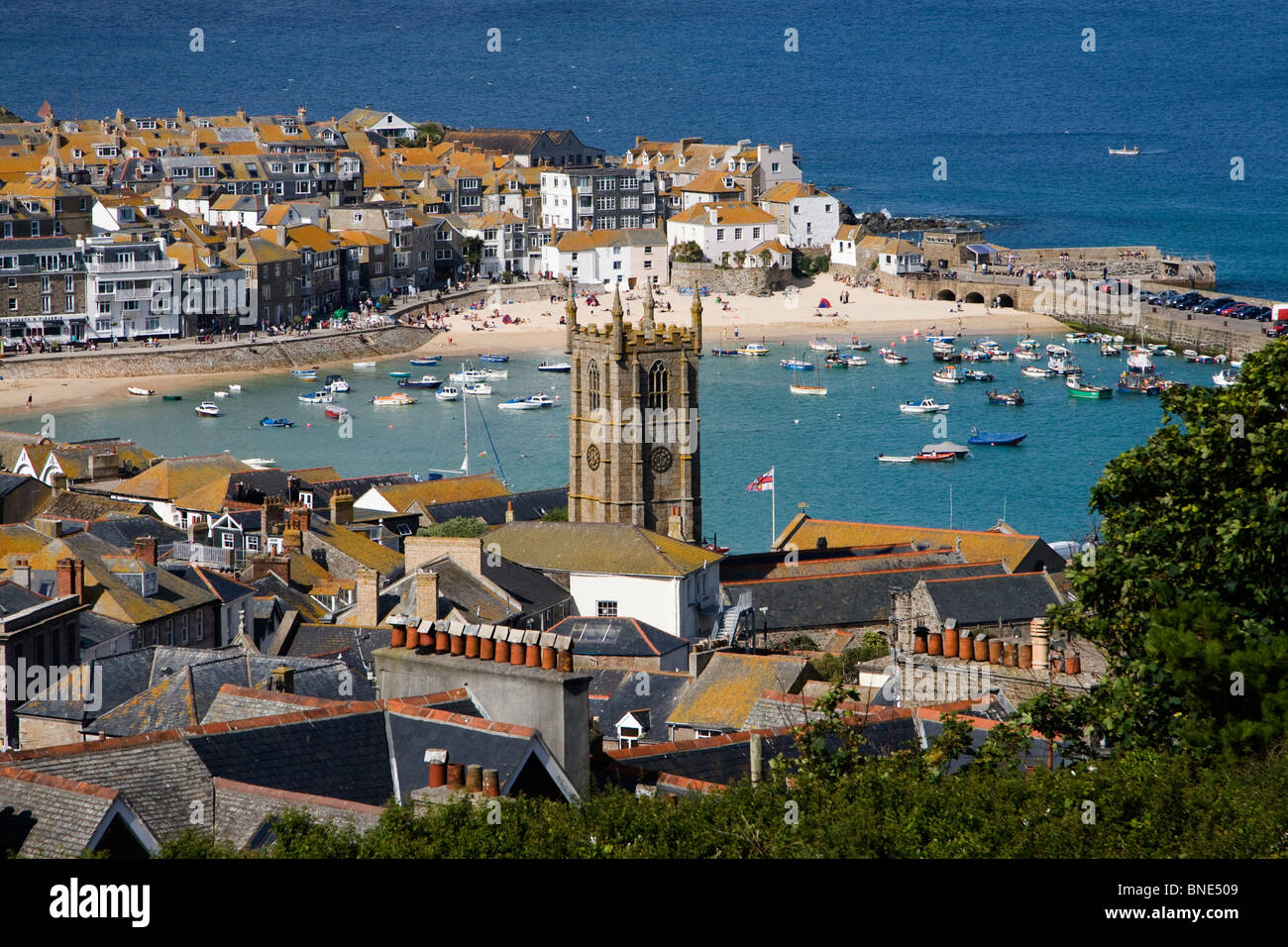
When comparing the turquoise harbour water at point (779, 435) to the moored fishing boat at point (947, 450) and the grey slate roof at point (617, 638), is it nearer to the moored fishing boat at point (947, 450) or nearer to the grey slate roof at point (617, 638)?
the moored fishing boat at point (947, 450)

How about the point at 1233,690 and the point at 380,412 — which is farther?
the point at 380,412

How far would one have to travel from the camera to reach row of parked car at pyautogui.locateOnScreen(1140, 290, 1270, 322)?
12038 centimetres

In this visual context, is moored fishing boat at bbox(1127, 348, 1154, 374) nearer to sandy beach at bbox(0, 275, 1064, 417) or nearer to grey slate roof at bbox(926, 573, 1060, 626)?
sandy beach at bbox(0, 275, 1064, 417)

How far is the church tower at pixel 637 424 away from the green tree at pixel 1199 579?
2847 cm

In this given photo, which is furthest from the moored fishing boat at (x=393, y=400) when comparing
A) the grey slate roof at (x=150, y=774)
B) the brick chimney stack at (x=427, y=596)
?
the grey slate roof at (x=150, y=774)

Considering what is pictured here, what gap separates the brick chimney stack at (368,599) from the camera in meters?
37.2

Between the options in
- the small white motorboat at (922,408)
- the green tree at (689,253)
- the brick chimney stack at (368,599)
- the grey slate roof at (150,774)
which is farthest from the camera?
the green tree at (689,253)

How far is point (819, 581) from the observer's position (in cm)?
4828

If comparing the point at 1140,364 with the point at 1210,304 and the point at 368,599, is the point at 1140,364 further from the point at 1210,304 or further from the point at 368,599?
the point at 368,599

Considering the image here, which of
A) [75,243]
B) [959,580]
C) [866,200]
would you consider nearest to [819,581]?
[959,580]

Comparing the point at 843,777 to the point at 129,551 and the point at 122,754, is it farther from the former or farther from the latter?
the point at 129,551

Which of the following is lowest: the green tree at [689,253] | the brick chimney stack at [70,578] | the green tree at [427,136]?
the brick chimney stack at [70,578]
